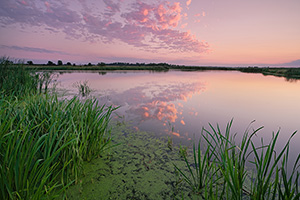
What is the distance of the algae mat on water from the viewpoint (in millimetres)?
1964

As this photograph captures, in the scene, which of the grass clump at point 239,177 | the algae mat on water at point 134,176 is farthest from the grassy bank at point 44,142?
the grass clump at point 239,177

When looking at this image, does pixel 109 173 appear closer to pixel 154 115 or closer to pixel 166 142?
pixel 166 142

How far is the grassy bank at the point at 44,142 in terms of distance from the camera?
137 cm

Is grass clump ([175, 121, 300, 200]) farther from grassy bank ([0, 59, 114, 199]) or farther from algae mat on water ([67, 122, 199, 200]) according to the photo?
grassy bank ([0, 59, 114, 199])

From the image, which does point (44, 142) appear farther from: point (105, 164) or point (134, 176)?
point (134, 176)

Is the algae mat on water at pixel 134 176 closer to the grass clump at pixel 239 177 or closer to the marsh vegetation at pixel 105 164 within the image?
the marsh vegetation at pixel 105 164

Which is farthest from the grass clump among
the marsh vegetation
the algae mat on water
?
the algae mat on water

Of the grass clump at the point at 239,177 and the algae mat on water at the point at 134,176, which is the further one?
the algae mat on water at the point at 134,176

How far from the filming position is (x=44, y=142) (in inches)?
70.2

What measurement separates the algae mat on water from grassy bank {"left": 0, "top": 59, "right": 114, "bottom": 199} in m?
0.22

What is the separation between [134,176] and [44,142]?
1309 mm

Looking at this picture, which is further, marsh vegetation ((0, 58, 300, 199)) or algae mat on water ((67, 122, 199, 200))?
algae mat on water ((67, 122, 199, 200))

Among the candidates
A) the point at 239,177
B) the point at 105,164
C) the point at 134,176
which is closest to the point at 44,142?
the point at 105,164

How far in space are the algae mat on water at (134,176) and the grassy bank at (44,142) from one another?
0.22 meters
